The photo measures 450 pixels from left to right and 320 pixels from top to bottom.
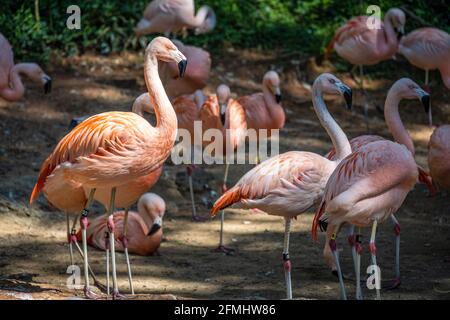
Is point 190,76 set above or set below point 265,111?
above

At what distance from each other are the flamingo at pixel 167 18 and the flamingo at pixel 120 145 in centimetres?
451

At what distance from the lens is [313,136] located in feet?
30.7

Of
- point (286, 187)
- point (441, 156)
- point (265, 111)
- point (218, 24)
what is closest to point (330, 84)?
point (286, 187)

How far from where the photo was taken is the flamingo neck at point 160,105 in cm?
539

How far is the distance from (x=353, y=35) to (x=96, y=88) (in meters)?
2.89

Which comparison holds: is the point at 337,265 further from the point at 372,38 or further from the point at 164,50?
the point at 372,38

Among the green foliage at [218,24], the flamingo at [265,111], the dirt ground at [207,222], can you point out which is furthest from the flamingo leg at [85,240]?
the green foliage at [218,24]

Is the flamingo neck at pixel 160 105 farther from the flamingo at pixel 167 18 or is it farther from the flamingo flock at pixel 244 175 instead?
the flamingo at pixel 167 18

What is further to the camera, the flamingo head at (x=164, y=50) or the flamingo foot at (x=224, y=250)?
the flamingo foot at (x=224, y=250)

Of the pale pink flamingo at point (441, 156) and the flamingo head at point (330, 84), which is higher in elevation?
the flamingo head at point (330, 84)

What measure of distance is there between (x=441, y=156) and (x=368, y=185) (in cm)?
187

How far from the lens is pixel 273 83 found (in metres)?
7.82
